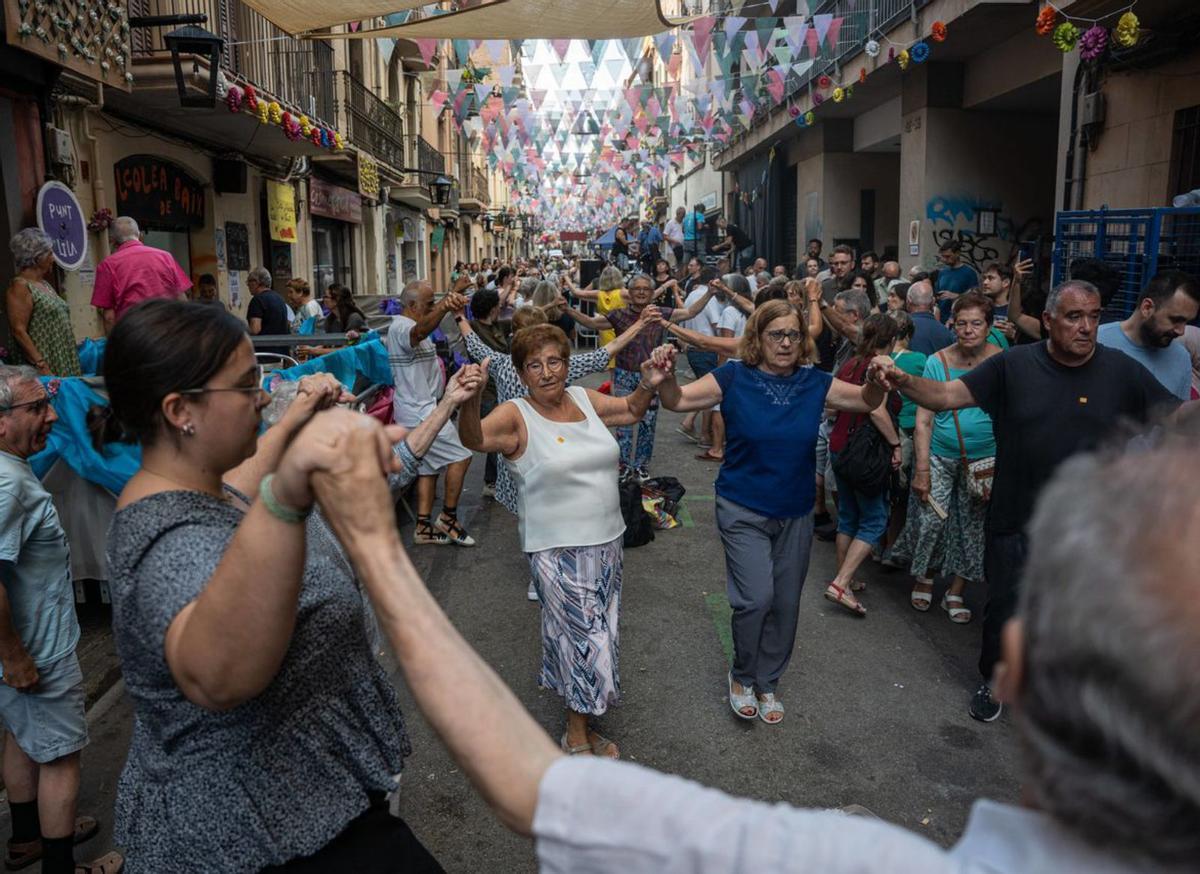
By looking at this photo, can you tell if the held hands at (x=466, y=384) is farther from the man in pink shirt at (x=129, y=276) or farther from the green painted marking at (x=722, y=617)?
the man in pink shirt at (x=129, y=276)

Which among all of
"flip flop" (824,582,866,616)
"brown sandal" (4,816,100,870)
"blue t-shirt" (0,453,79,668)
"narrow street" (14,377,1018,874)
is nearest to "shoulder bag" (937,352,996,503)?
"narrow street" (14,377,1018,874)

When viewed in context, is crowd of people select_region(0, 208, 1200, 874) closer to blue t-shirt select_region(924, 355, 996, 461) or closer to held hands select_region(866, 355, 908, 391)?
held hands select_region(866, 355, 908, 391)

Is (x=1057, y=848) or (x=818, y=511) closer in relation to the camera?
(x=1057, y=848)

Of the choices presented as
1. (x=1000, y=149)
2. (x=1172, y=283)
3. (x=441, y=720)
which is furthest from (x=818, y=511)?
(x=1000, y=149)

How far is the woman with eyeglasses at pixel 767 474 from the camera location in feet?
13.6

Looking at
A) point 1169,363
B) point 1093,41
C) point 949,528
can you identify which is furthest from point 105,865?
point 1093,41

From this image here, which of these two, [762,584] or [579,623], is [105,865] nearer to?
[579,623]

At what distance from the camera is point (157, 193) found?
472 inches

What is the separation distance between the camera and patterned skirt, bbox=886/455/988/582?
5281 mm

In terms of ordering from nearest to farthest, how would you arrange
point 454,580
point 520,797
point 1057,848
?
1. point 1057,848
2. point 520,797
3. point 454,580

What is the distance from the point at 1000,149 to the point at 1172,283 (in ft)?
38.5

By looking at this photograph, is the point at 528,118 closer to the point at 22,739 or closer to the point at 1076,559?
the point at 22,739

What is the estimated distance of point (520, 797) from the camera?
1.07 m

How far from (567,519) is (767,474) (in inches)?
37.8
